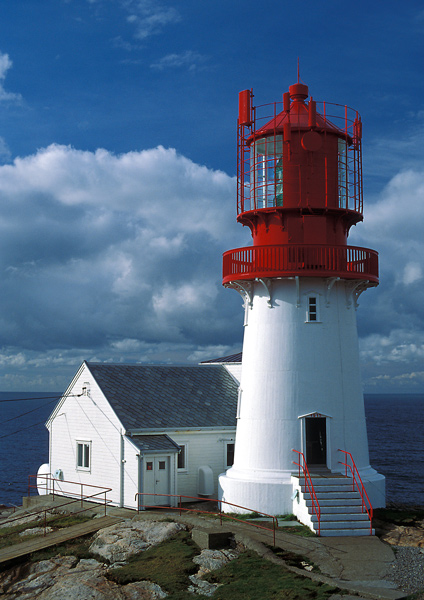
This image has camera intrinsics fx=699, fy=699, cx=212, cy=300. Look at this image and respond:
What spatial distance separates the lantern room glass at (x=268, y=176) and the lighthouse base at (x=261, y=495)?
9.57 metres

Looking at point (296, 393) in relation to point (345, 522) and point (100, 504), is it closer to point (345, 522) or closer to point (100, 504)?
point (345, 522)

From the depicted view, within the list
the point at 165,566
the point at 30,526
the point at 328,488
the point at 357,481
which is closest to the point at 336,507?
the point at 328,488

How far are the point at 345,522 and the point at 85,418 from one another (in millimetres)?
12321

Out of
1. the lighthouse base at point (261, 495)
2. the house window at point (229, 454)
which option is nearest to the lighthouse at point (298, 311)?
the lighthouse base at point (261, 495)

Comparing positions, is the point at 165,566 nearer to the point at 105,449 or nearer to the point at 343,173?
the point at 105,449

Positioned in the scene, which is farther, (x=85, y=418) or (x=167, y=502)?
(x=85, y=418)

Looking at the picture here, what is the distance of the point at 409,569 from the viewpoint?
57.9 ft

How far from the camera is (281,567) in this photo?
58.1 feet

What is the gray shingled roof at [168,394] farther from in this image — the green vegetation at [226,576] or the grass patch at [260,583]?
the grass patch at [260,583]

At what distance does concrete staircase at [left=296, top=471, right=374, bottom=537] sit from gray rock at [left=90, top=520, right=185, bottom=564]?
4.11 metres

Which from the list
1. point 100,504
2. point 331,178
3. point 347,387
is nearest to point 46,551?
point 100,504

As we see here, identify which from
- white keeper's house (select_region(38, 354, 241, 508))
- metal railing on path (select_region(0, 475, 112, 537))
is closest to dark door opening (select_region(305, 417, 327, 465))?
white keeper's house (select_region(38, 354, 241, 508))

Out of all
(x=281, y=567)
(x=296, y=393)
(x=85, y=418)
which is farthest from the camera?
(x=85, y=418)

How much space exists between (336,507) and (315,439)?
2980 mm
